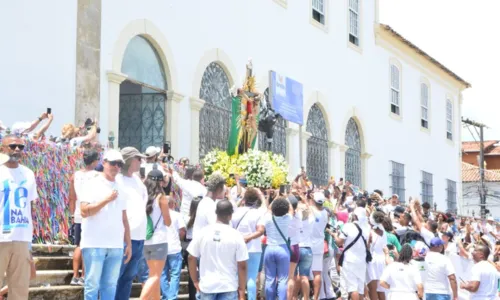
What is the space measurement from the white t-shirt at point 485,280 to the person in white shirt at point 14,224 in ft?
22.4

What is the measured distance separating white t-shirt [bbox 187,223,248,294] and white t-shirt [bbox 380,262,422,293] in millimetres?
3688

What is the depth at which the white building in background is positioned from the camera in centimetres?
1381

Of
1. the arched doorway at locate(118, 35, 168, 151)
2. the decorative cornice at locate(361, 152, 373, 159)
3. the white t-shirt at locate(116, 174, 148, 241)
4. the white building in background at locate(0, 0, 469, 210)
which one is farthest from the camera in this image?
the decorative cornice at locate(361, 152, 373, 159)

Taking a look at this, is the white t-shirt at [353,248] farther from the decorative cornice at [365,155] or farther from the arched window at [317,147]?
the decorative cornice at [365,155]

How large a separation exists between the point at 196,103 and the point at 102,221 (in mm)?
9929

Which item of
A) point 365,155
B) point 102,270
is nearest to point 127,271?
point 102,270

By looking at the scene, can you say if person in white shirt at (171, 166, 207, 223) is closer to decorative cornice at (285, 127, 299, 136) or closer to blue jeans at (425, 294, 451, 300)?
blue jeans at (425, 294, 451, 300)

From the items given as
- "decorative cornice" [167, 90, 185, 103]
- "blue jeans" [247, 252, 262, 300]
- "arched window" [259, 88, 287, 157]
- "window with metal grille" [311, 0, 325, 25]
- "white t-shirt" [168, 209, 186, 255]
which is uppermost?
"window with metal grille" [311, 0, 325, 25]

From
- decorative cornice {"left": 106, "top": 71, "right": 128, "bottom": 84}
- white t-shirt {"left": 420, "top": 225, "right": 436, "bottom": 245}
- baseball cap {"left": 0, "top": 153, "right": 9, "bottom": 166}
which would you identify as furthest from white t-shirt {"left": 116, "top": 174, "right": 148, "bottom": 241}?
decorative cornice {"left": 106, "top": 71, "right": 128, "bottom": 84}

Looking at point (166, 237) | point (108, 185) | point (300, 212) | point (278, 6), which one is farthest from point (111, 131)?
point (278, 6)

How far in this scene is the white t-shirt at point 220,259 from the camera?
8.02 metres

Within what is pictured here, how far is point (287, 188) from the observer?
49.9 ft

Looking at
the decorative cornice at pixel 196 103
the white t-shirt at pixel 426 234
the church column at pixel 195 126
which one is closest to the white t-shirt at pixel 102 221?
the white t-shirt at pixel 426 234

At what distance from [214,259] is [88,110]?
278 inches
